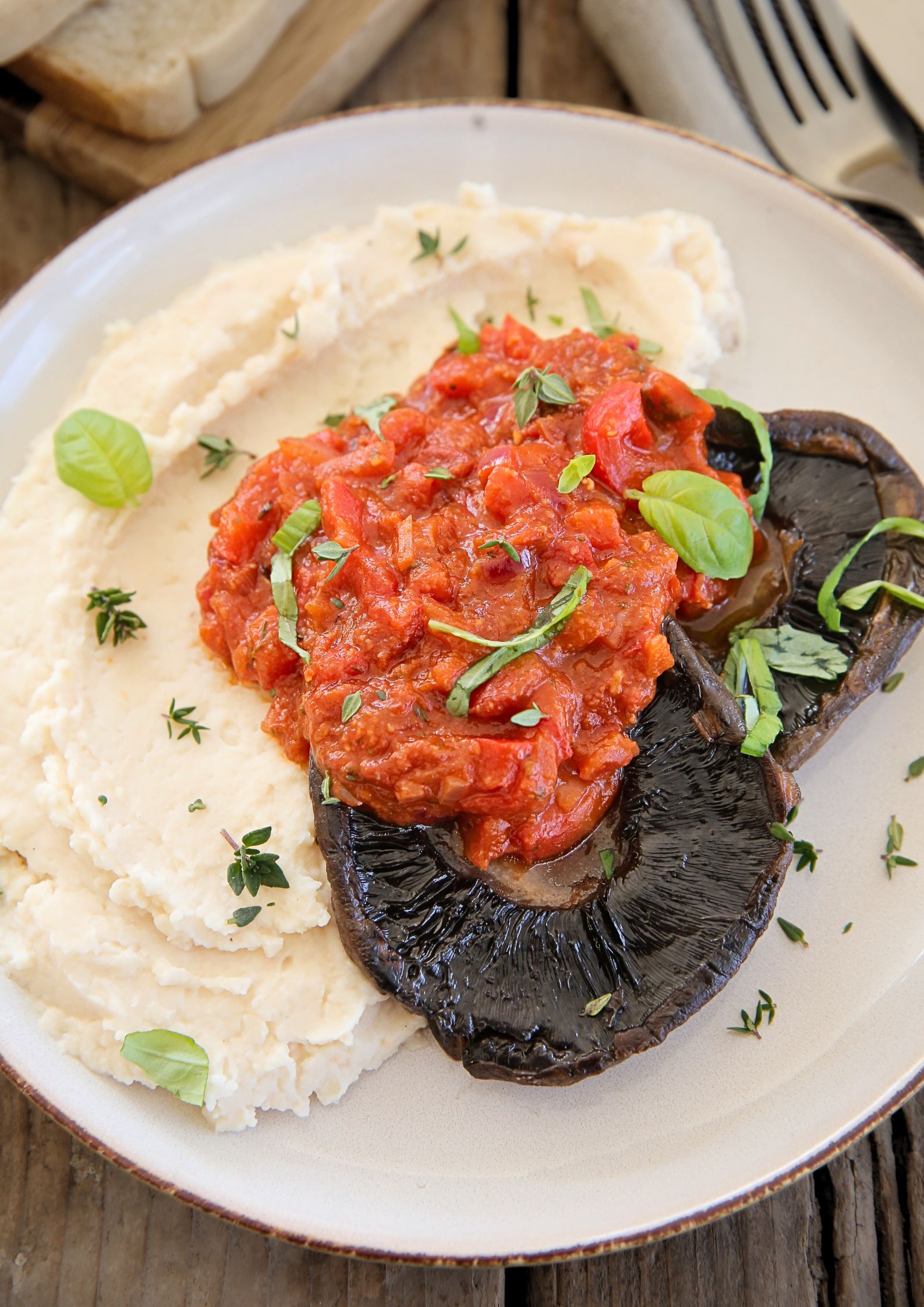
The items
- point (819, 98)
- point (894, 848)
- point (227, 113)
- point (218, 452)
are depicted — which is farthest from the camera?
point (227, 113)

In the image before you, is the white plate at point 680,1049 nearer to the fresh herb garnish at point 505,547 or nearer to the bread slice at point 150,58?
the bread slice at point 150,58

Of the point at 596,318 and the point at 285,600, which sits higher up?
the point at 596,318

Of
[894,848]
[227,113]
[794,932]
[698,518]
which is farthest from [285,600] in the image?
[227,113]

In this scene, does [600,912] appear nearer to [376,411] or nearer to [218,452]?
[376,411]

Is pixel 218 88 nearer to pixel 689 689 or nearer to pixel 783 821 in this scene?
pixel 689 689

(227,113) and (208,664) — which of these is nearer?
(208,664)

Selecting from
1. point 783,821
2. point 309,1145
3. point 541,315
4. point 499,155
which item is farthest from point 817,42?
point 309,1145

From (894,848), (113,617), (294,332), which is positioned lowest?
(113,617)

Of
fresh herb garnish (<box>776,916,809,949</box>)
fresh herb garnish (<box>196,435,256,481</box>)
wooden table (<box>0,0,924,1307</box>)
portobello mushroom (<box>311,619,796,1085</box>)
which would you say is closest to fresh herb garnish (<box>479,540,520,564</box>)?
portobello mushroom (<box>311,619,796,1085</box>)
